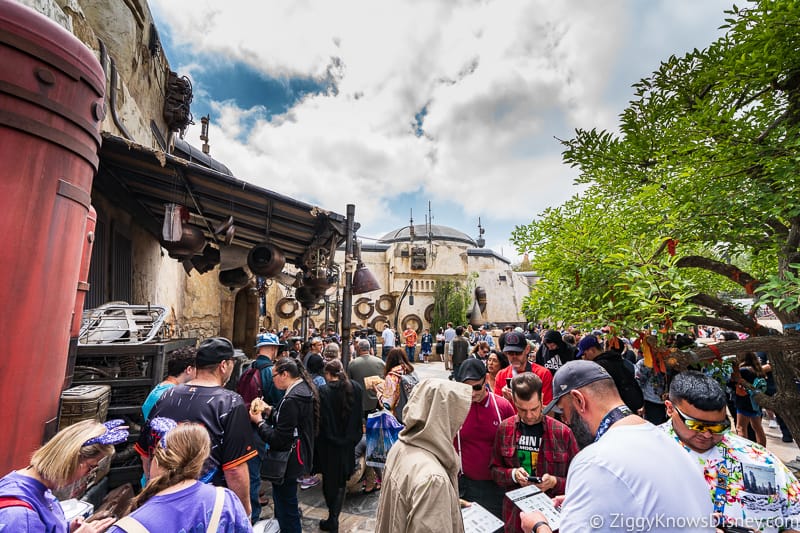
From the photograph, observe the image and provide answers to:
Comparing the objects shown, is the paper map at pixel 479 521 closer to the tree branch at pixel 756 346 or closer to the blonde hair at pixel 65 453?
the blonde hair at pixel 65 453

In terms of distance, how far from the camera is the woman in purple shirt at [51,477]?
129 cm

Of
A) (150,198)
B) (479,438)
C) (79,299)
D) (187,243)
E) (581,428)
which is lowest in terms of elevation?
(479,438)

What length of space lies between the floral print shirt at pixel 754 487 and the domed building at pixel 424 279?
25489mm

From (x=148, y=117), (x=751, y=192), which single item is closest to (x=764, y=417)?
(x=751, y=192)

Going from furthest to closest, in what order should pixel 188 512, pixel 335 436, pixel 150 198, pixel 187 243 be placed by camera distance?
pixel 150 198
pixel 187 243
pixel 335 436
pixel 188 512

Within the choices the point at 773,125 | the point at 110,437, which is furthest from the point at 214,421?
the point at 773,125

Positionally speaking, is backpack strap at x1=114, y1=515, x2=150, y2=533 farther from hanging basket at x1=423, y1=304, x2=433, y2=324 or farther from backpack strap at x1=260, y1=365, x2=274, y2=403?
hanging basket at x1=423, y1=304, x2=433, y2=324

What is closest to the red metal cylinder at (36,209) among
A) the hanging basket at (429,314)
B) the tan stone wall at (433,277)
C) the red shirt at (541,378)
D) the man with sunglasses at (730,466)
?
the man with sunglasses at (730,466)

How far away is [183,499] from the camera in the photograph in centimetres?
144

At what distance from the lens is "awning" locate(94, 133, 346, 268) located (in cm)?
455

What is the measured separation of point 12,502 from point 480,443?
2.59 meters

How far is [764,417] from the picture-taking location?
7.52 metres

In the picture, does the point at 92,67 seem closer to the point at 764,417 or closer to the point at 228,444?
the point at 228,444

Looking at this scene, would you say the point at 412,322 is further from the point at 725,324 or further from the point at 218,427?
the point at 218,427
